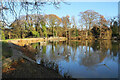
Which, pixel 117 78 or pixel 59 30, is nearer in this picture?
pixel 117 78

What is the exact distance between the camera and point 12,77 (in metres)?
3.80

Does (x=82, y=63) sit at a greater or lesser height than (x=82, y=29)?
lesser

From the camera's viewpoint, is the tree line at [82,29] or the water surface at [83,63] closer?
the water surface at [83,63]

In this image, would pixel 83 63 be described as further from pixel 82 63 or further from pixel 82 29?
pixel 82 29

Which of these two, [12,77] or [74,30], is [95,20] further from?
[12,77]

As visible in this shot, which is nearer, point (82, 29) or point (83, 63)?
point (83, 63)

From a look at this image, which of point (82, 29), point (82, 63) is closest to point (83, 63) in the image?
point (82, 63)

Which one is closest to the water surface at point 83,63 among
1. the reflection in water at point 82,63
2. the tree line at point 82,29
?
the reflection in water at point 82,63

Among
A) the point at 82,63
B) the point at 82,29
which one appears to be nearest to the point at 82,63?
the point at 82,63

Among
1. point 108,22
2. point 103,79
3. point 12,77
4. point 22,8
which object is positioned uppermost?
point 108,22

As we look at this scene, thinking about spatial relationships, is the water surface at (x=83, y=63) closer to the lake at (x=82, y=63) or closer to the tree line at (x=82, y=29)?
the lake at (x=82, y=63)

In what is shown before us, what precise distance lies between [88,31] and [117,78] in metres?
27.0

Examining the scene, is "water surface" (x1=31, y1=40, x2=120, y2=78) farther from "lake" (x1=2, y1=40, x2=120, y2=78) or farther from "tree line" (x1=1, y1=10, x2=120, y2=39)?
"tree line" (x1=1, y1=10, x2=120, y2=39)

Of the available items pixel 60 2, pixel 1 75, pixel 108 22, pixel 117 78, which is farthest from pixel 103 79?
pixel 108 22
